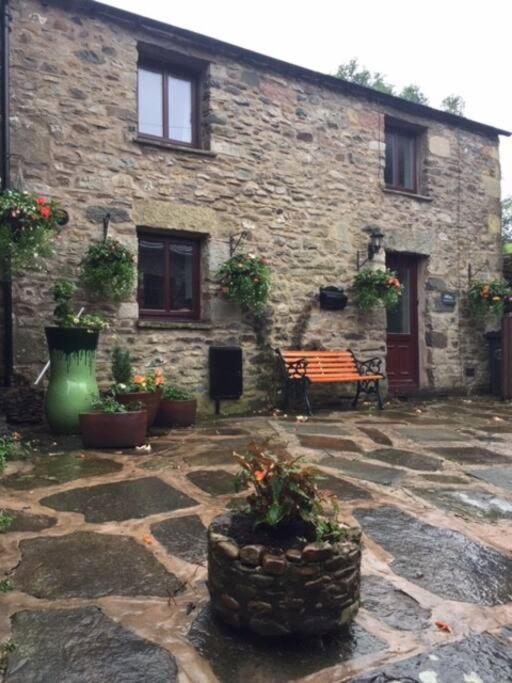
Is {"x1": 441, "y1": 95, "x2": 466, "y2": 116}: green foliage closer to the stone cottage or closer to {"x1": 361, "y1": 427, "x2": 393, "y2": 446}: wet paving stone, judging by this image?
the stone cottage

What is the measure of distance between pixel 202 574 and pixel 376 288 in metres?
5.89

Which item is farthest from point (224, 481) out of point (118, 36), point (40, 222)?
point (118, 36)

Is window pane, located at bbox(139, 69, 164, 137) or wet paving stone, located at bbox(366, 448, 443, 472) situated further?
window pane, located at bbox(139, 69, 164, 137)

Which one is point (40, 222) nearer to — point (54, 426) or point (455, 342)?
point (54, 426)

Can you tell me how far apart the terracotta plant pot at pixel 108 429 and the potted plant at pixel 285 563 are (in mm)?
2588

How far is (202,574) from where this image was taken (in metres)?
1.92

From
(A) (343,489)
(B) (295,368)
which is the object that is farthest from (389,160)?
(A) (343,489)

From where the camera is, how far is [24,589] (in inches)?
70.6

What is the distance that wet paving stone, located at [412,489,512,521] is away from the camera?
2658 millimetres

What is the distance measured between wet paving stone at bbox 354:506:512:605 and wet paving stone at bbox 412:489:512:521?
33 cm

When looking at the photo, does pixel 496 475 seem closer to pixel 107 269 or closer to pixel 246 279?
pixel 246 279

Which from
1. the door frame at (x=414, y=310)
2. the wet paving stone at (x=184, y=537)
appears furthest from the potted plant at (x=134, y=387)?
the door frame at (x=414, y=310)

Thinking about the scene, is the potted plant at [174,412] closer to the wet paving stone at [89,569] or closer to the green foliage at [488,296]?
the wet paving stone at [89,569]

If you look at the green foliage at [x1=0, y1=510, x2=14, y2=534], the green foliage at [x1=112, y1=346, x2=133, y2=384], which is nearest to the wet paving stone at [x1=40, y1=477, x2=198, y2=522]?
the green foliage at [x1=0, y1=510, x2=14, y2=534]
